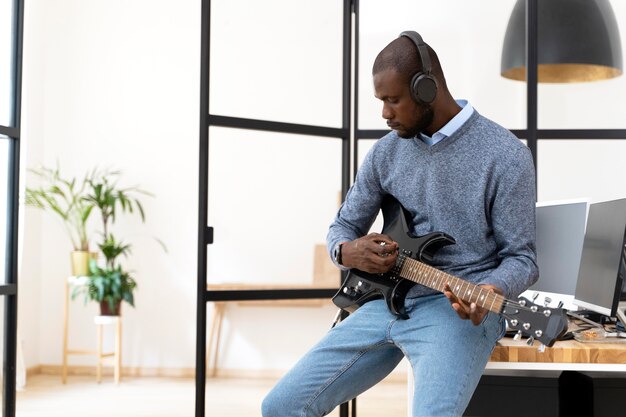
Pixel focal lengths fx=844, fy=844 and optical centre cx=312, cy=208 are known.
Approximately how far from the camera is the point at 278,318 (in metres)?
4.22

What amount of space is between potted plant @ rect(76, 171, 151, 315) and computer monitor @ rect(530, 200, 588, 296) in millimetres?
3355

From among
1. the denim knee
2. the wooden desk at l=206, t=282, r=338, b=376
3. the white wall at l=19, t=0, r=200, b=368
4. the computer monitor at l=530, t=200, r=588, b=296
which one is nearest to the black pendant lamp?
the computer monitor at l=530, t=200, r=588, b=296

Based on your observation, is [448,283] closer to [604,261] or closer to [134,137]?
[604,261]

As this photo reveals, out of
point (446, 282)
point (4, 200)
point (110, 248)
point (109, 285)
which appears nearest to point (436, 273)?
point (446, 282)

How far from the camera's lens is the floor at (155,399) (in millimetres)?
4613

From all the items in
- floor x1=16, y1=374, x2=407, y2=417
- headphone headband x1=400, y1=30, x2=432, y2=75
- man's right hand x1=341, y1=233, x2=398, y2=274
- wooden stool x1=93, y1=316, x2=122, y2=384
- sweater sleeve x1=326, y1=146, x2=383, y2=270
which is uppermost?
headphone headband x1=400, y1=30, x2=432, y2=75

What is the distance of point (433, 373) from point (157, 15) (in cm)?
488

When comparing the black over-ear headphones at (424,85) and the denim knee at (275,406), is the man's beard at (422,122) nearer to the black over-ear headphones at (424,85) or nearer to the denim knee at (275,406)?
the black over-ear headphones at (424,85)

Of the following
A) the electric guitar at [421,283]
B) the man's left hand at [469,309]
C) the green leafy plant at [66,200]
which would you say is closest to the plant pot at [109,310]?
the green leafy plant at [66,200]

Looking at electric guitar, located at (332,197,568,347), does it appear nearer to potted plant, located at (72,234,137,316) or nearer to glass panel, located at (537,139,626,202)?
glass panel, located at (537,139,626,202)

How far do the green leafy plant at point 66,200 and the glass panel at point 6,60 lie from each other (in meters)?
2.16

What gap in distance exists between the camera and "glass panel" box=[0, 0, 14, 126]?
3477 millimetres

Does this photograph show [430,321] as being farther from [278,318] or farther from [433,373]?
[278,318]

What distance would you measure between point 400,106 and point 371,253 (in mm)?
354
